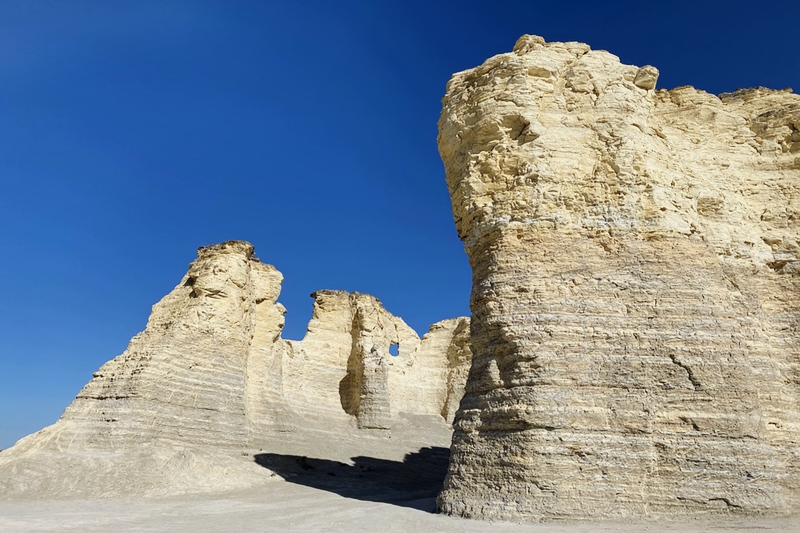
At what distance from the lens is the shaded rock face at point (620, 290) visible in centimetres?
902

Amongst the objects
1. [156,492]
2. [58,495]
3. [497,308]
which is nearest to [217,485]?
[156,492]

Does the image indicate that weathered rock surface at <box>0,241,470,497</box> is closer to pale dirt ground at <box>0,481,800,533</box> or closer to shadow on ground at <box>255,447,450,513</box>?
shadow on ground at <box>255,447,450,513</box>

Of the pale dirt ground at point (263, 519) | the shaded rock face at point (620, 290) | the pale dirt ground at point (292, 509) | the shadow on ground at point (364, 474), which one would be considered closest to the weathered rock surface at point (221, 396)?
the pale dirt ground at point (292, 509)

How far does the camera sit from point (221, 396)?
61.6 feet

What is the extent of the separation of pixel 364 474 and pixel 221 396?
587 centimetres

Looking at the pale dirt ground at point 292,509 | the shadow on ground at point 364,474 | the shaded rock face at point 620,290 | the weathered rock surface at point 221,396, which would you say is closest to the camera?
the pale dirt ground at point 292,509

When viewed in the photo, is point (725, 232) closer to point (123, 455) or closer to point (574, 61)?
point (574, 61)

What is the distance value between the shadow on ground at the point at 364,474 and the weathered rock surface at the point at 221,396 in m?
1.24

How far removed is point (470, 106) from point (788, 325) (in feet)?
26.8

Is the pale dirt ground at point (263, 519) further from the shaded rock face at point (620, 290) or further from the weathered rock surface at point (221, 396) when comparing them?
the weathered rock surface at point (221, 396)

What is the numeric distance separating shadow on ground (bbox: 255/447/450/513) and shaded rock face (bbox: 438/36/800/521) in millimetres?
6906

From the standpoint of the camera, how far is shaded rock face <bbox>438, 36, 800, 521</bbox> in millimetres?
9023

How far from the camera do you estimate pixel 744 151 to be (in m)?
13.2

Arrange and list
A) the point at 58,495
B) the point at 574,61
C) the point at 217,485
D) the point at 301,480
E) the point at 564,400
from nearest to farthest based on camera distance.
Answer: the point at 564,400, the point at 574,61, the point at 58,495, the point at 217,485, the point at 301,480
